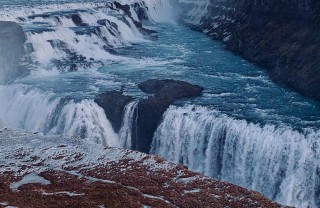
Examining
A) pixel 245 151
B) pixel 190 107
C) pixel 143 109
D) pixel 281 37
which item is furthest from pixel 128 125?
pixel 281 37

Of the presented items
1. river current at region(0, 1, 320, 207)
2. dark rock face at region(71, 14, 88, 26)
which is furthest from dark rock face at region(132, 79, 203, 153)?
dark rock face at region(71, 14, 88, 26)

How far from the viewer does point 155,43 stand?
58.6 meters

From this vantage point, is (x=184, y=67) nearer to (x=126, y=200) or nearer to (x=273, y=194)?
(x=273, y=194)

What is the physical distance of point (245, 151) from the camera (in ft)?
93.5

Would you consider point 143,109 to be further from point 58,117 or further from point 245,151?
point 245,151

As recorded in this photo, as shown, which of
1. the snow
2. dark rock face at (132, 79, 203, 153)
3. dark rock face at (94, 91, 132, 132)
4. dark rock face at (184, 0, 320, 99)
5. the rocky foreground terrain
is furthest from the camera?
dark rock face at (184, 0, 320, 99)

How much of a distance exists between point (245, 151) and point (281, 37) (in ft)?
70.5

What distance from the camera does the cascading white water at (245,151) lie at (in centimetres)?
2642

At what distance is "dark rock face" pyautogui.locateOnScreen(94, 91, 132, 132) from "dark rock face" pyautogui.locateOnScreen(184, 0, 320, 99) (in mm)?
14953

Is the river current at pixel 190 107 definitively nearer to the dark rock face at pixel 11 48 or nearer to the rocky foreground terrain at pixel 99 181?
the dark rock face at pixel 11 48

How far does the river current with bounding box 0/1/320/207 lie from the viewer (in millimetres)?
27422

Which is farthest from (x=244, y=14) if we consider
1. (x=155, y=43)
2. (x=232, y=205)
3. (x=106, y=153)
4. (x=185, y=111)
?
(x=232, y=205)

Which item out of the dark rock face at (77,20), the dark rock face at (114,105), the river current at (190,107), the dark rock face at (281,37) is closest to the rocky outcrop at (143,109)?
the dark rock face at (114,105)

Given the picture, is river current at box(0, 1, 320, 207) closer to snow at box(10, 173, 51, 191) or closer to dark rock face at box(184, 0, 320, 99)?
dark rock face at box(184, 0, 320, 99)
